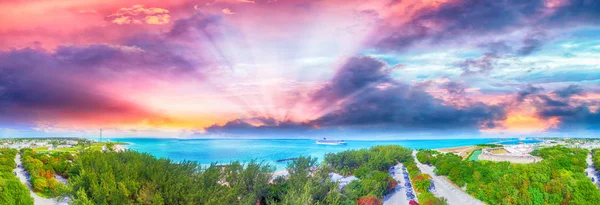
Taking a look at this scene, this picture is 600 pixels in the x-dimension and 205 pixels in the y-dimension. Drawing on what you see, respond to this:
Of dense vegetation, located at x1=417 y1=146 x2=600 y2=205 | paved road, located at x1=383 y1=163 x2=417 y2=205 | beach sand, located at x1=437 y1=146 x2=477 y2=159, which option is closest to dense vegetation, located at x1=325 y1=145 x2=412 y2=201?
paved road, located at x1=383 y1=163 x2=417 y2=205

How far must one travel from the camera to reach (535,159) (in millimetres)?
69875

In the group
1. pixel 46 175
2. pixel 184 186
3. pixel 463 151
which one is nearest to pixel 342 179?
pixel 184 186

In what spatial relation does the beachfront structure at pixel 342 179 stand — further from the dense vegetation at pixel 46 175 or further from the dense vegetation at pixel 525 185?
the dense vegetation at pixel 46 175

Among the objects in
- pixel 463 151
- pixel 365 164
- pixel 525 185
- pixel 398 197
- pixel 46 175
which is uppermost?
pixel 46 175

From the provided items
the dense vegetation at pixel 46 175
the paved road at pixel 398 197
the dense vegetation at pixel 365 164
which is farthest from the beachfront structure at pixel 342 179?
the dense vegetation at pixel 46 175

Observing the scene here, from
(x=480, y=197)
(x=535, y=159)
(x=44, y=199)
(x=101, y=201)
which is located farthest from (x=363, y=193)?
(x=535, y=159)

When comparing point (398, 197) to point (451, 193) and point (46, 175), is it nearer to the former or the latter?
point (451, 193)

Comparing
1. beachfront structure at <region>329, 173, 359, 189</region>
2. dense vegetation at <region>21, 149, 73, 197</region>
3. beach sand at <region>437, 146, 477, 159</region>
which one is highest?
dense vegetation at <region>21, 149, 73, 197</region>

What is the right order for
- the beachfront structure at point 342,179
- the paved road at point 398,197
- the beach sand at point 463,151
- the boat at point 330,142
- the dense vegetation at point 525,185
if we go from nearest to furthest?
the dense vegetation at point 525,185
the paved road at point 398,197
the beachfront structure at point 342,179
the beach sand at point 463,151
the boat at point 330,142

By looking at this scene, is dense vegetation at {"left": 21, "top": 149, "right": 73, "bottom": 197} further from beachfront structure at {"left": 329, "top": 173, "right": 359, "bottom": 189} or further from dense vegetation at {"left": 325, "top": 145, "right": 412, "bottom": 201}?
dense vegetation at {"left": 325, "top": 145, "right": 412, "bottom": 201}

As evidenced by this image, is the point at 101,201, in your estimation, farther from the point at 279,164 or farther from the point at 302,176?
the point at 279,164

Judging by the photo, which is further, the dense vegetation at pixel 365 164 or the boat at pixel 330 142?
the boat at pixel 330 142

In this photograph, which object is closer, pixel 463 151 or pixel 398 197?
pixel 398 197

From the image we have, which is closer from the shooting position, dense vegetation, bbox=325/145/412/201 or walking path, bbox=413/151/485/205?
walking path, bbox=413/151/485/205
